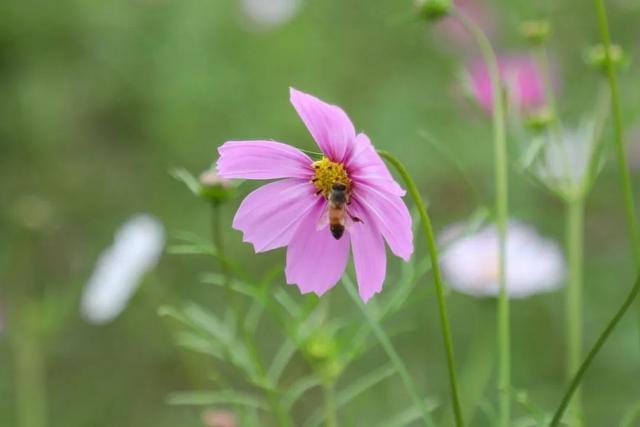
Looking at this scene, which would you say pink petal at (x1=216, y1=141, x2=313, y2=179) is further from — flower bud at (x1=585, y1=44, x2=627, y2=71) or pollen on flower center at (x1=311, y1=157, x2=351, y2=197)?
flower bud at (x1=585, y1=44, x2=627, y2=71)

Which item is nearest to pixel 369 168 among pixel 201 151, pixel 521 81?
pixel 521 81

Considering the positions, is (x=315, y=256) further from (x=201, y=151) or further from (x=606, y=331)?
(x=201, y=151)

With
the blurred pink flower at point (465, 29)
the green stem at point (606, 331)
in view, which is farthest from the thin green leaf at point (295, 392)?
the blurred pink flower at point (465, 29)

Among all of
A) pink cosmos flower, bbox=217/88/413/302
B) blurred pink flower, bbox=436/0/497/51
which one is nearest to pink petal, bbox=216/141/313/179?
pink cosmos flower, bbox=217/88/413/302

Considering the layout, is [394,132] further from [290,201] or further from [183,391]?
[290,201]

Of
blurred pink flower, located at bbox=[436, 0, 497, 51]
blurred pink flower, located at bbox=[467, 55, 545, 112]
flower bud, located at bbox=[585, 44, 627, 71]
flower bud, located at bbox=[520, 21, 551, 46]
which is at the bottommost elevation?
flower bud, located at bbox=[585, 44, 627, 71]

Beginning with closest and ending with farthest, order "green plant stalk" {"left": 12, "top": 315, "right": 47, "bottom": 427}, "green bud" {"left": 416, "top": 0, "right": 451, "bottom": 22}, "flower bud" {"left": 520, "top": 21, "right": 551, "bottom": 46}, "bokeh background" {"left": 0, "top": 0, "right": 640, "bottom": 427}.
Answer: "green bud" {"left": 416, "top": 0, "right": 451, "bottom": 22} < "flower bud" {"left": 520, "top": 21, "right": 551, "bottom": 46} < "green plant stalk" {"left": 12, "top": 315, "right": 47, "bottom": 427} < "bokeh background" {"left": 0, "top": 0, "right": 640, "bottom": 427}

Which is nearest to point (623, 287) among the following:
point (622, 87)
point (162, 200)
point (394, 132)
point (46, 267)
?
point (622, 87)
